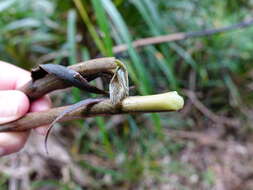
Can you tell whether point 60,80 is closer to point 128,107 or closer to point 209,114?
point 128,107

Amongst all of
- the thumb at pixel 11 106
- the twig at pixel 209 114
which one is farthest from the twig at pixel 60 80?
the twig at pixel 209 114

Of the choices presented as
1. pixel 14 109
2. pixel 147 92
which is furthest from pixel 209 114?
pixel 14 109

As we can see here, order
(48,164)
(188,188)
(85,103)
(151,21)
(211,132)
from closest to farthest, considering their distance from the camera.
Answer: (85,103) < (151,21) < (48,164) < (188,188) < (211,132)

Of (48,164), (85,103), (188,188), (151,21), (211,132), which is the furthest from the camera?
(211,132)

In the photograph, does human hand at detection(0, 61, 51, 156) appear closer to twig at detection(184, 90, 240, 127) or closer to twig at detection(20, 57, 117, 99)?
twig at detection(20, 57, 117, 99)

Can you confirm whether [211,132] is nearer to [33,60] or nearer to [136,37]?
[136,37]

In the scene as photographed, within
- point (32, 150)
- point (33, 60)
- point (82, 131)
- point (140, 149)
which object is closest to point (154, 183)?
point (140, 149)

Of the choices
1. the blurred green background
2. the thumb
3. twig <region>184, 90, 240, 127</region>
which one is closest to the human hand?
the thumb
